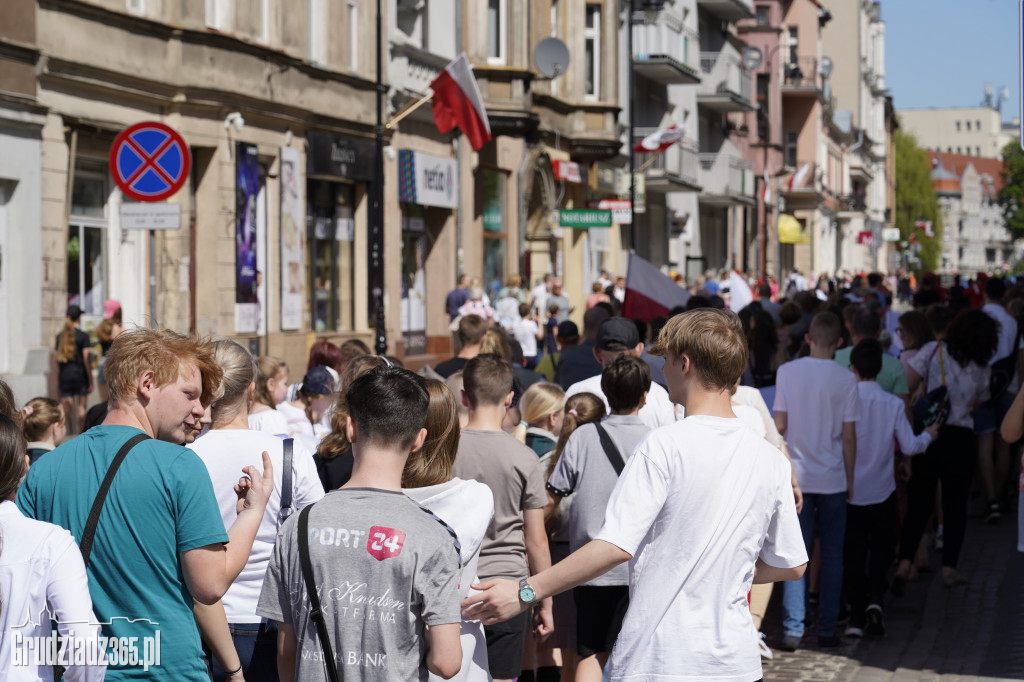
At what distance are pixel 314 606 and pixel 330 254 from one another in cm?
2089

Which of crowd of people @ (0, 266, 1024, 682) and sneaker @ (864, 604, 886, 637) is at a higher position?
crowd of people @ (0, 266, 1024, 682)

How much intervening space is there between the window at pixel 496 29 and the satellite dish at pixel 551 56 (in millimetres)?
913

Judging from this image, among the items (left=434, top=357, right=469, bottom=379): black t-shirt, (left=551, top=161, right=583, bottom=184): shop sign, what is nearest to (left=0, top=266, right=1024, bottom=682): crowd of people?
(left=434, top=357, right=469, bottom=379): black t-shirt

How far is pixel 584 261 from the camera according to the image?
37.2 metres

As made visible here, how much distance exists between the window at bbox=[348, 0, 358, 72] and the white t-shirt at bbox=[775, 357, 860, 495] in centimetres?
1705

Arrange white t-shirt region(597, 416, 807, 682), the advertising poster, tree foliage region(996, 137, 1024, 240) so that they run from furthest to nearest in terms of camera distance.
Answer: tree foliage region(996, 137, 1024, 240) → the advertising poster → white t-shirt region(597, 416, 807, 682)

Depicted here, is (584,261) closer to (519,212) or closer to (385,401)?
(519,212)

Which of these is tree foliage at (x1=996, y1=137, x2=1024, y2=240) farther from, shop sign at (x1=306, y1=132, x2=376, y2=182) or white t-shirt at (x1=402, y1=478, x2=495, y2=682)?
white t-shirt at (x1=402, y1=478, x2=495, y2=682)

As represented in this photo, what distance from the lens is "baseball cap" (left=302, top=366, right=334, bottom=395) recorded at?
8.24m

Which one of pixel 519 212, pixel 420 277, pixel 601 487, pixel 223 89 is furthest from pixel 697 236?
pixel 601 487

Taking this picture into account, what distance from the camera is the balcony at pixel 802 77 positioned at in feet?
237

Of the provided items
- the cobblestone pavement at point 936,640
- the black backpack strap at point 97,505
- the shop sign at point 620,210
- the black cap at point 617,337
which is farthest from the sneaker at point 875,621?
the shop sign at point 620,210

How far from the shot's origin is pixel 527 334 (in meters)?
21.9

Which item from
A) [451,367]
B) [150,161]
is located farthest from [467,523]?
[150,161]
